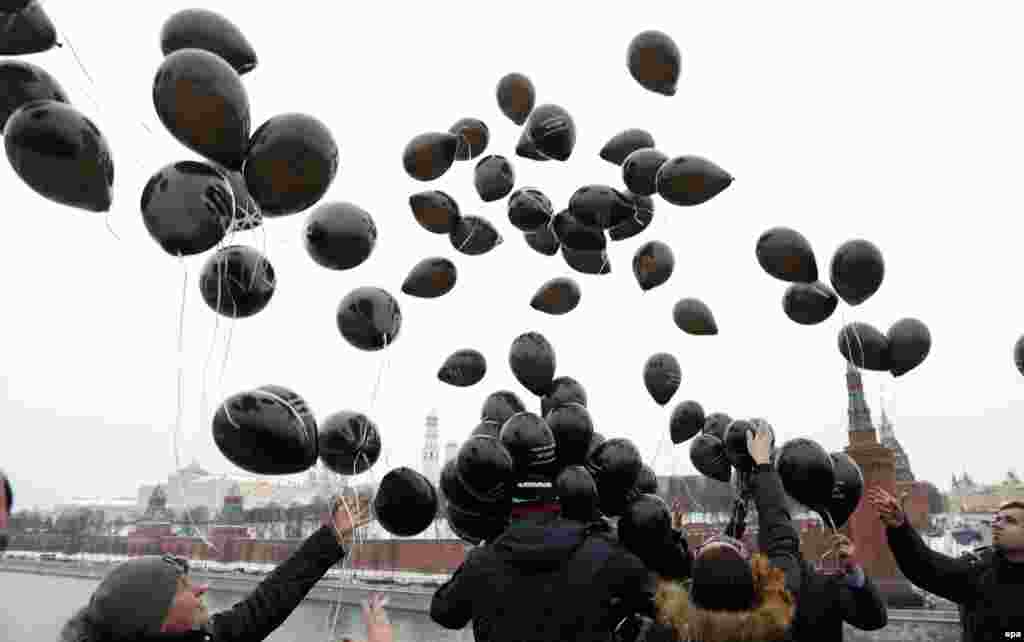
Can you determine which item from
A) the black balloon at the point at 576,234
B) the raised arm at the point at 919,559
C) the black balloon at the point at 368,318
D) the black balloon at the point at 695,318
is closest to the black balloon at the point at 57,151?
the black balloon at the point at 368,318

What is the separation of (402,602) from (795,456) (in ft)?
91.9

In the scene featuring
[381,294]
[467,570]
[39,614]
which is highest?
[381,294]

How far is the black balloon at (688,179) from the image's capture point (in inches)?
165

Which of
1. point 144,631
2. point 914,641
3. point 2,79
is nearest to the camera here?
point 144,631

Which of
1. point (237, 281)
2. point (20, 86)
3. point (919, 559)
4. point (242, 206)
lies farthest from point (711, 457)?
point (20, 86)

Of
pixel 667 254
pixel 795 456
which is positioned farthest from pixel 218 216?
pixel 667 254

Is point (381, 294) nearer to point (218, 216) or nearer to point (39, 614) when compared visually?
point (218, 216)

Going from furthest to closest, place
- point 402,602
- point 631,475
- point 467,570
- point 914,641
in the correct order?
point 402,602 < point 914,641 < point 631,475 < point 467,570

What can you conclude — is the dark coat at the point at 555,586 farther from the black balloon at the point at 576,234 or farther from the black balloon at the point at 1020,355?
the black balloon at the point at 1020,355

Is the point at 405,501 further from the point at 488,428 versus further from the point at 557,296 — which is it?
the point at 557,296

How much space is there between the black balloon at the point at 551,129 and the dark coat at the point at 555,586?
3.09 m

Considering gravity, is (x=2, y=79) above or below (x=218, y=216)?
above

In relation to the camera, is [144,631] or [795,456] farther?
[795,456]

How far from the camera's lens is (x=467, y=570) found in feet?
7.94
